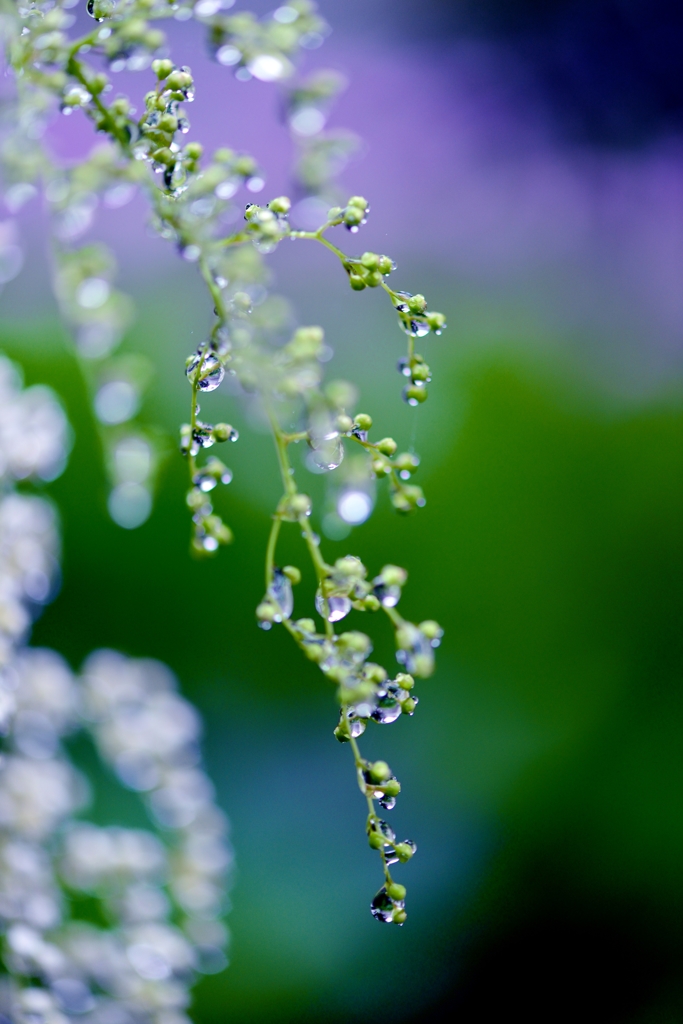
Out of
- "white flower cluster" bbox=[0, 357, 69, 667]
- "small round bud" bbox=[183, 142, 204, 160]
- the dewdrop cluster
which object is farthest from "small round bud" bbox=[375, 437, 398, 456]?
"white flower cluster" bbox=[0, 357, 69, 667]

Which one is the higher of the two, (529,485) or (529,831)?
(529,485)

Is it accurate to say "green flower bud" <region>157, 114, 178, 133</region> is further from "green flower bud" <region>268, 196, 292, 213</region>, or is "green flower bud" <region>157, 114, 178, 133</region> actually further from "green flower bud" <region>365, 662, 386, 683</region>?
"green flower bud" <region>365, 662, 386, 683</region>

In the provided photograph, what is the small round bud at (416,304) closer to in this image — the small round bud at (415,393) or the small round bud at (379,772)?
the small round bud at (415,393)

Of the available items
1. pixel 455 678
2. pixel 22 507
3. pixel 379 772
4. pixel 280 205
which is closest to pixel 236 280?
→ pixel 280 205

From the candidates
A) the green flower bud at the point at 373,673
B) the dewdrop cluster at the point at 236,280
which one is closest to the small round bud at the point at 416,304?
the dewdrop cluster at the point at 236,280

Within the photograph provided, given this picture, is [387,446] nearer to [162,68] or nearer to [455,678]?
[162,68]

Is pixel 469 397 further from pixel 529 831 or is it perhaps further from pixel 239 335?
pixel 239 335

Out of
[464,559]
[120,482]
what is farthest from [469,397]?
[120,482]

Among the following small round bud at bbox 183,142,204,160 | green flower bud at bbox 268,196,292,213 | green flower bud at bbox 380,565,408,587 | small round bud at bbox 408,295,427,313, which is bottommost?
green flower bud at bbox 380,565,408,587
